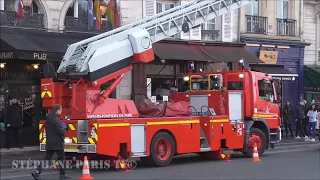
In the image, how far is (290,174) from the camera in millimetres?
13023

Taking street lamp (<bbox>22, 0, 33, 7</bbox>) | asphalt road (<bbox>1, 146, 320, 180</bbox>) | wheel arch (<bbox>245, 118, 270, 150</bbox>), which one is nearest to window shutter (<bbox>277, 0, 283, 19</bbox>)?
wheel arch (<bbox>245, 118, 270, 150</bbox>)

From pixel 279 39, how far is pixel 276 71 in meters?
2.04

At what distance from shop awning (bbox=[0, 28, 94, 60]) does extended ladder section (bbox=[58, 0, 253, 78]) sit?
352 centimetres

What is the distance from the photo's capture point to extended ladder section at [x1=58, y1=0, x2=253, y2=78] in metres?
13.8

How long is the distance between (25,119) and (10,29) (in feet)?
11.7

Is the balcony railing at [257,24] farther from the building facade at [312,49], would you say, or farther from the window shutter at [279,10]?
the building facade at [312,49]

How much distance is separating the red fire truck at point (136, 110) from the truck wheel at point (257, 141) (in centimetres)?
3

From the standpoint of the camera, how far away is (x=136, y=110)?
14.8m

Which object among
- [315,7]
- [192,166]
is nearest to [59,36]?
[192,166]

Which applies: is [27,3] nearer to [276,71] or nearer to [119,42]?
[119,42]

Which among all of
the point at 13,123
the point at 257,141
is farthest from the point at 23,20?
the point at 257,141

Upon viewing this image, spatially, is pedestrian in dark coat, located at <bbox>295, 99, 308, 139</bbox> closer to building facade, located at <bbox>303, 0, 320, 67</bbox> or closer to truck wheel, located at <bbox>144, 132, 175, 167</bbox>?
building facade, located at <bbox>303, 0, 320, 67</bbox>

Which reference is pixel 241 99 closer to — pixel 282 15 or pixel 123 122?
pixel 123 122

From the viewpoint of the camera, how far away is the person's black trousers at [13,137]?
18984mm
